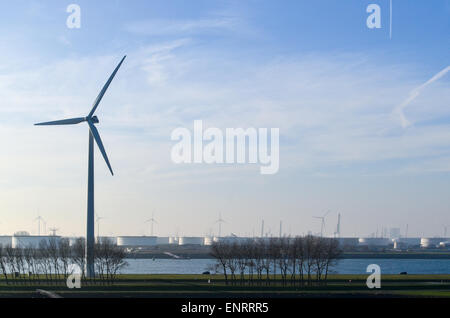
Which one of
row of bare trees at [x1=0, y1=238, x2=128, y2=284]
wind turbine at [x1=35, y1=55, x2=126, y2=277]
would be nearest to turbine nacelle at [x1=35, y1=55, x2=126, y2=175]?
wind turbine at [x1=35, y1=55, x2=126, y2=277]

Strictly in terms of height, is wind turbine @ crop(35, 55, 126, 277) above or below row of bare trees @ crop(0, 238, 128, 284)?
above

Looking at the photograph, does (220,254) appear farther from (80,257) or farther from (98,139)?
(98,139)

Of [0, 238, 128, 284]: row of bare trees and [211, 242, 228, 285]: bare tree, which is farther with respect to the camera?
[211, 242, 228, 285]: bare tree

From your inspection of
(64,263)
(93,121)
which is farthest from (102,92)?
(64,263)

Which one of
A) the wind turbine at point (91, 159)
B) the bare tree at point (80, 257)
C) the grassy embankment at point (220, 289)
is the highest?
the wind turbine at point (91, 159)

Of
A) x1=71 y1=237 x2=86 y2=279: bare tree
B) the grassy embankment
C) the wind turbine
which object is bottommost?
the grassy embankment

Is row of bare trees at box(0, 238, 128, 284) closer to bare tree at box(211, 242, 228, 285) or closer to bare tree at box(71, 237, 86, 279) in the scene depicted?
bare tree at box(71, 237, 86, 279)

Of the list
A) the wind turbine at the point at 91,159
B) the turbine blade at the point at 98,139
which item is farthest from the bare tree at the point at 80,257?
the turbine blade at the point at 98,139

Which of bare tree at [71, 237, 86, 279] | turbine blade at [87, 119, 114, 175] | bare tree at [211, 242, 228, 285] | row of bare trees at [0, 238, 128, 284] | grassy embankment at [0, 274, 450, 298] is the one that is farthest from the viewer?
bare tree at [71, 237, 86, 279]

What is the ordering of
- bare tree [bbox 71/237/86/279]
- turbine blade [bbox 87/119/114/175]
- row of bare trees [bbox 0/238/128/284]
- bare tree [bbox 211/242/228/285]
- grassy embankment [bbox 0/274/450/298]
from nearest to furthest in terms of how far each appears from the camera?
grassy embankment [bbox 0/274/450/298] → turbine blade [bbox 87/119/114/175] → row of bare trees [bbox 0/238/128/284] → bare tree [bbox 211/242/228/285] → bare tree [bbox 71/237/86/279]

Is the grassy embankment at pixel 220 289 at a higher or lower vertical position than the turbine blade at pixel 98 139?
lower

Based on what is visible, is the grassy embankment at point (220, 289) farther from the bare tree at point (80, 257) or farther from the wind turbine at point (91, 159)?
the bare tree at point (80, 257)
